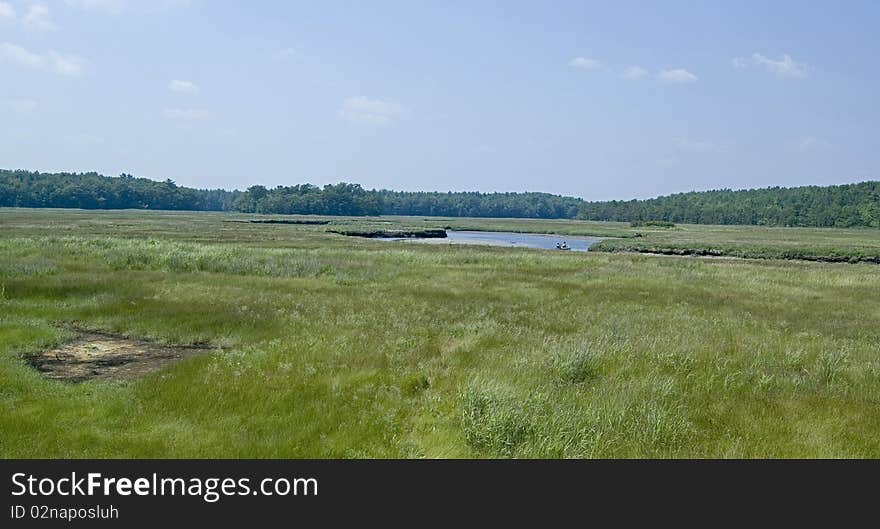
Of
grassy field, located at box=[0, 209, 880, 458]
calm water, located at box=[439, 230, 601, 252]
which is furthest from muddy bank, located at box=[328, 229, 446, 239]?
grassy field, located at box=[0, 209, 880, 458]

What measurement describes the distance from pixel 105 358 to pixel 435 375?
25.8ft

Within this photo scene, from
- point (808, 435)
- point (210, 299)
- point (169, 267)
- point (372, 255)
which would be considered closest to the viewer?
point (808, 435)

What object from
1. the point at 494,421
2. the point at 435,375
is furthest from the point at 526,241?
the point at 494,421

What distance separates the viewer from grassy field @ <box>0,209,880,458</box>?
859cm

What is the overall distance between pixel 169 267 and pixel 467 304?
61.7 ft

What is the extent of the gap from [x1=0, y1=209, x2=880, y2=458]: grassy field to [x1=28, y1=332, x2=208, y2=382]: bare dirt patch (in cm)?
57

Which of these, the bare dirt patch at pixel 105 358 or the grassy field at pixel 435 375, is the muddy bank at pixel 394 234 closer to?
the grassy field at pixel 435 375

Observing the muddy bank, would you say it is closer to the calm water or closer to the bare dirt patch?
the calm water

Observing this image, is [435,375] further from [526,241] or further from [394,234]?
[394,234]

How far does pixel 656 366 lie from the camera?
42.2 feet

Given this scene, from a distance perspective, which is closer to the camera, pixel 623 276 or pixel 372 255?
pixel 623 276

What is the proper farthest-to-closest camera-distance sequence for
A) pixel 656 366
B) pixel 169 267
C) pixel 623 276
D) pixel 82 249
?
pixel 82 249
pixel 623 276
pixel 169 267
pixel 656 366
